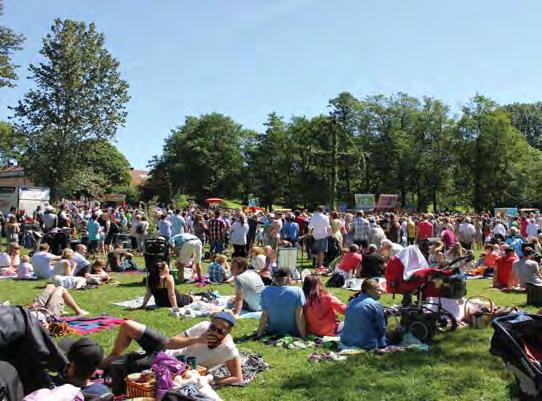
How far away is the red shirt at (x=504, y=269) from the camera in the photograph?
1260cm

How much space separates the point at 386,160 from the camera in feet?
203

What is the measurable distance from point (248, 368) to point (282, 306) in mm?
1556

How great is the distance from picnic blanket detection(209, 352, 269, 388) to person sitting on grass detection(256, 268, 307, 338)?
110 centimetres

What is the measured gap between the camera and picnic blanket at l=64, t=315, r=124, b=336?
8.41m

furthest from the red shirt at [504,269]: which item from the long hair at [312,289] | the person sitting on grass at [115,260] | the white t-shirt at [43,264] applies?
the white t-shirt at [43,264]

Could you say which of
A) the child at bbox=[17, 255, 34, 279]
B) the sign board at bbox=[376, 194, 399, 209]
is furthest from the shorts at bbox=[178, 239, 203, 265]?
the sign board at bbox=[376, 194, 399, 209]

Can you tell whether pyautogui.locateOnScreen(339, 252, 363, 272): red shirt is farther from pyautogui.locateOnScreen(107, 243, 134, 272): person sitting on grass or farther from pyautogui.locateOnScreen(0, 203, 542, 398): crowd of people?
pyautogui.locateOnScreen(107, 243, 134, 272): person sitting on grass

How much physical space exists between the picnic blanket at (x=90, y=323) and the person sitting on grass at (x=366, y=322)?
3.66 m

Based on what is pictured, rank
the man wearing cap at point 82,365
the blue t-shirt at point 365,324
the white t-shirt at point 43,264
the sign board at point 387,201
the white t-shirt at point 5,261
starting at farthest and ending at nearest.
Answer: the sign board at point 387,201, the white t-shirt at point 5,261, the white t-shirt at point 43,264, the blue t-shirt at point 365,324, the man wearing cap at point 82,365

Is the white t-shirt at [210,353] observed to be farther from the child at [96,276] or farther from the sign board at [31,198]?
the sign board at [31,198]

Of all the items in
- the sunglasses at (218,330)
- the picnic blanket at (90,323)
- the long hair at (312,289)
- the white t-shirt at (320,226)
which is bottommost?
the picnic blanket at (90,323)

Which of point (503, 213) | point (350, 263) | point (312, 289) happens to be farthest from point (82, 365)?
point (503, 213)

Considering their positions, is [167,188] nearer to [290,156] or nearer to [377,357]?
[290,156]

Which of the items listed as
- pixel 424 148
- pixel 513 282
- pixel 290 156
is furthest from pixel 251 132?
pixel 513 282
